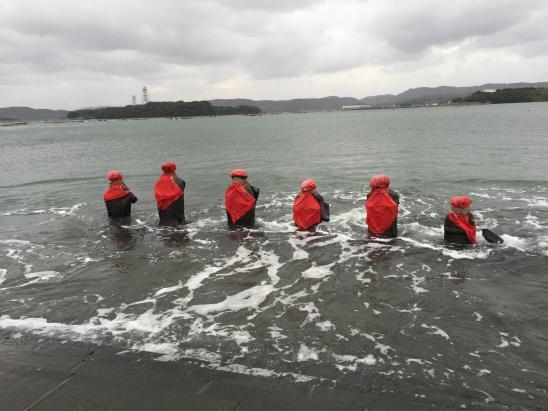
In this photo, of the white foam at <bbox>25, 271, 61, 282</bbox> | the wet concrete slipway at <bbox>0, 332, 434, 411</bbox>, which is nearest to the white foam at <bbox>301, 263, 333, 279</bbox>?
the wet concrete slipway at <bbox>0, 332, 434, 411</bbox>

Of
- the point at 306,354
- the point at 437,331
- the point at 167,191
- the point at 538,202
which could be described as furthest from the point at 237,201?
the point at 538,202

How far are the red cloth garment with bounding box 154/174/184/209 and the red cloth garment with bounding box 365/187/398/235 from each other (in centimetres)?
587

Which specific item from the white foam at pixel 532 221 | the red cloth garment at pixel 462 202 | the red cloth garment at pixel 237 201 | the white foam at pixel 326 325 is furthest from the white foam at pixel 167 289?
the white foam at pixel 532 221

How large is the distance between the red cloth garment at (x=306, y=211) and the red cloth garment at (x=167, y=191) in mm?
3800

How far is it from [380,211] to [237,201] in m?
4.23

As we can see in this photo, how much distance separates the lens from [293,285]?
816 centimetres

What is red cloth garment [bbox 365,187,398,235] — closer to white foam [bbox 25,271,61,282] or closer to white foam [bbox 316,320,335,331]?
white foam [bbox 316,320,335,331]

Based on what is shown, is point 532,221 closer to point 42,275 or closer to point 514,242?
point 514,242

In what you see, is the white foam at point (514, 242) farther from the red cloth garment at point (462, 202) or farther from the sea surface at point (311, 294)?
the red cloth garment at point (462, 202)

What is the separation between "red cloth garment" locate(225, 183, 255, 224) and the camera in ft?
39.1

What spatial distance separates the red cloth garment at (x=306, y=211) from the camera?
11352 millimetres

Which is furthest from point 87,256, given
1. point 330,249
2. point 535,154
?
point 535,154

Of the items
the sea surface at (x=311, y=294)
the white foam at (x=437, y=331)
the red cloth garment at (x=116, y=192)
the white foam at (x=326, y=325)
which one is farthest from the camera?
the red cloth garment at (x=116, y=192)

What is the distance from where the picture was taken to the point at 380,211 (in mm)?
10797
